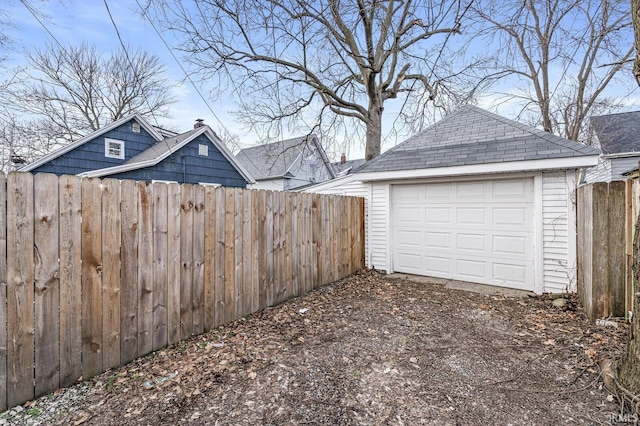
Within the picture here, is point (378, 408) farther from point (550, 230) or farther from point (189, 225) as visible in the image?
point (550, 230)

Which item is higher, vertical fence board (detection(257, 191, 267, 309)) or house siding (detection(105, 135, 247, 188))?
house siding (detection(105, 135, 247, 188))

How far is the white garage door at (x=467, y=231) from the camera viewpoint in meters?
5.51

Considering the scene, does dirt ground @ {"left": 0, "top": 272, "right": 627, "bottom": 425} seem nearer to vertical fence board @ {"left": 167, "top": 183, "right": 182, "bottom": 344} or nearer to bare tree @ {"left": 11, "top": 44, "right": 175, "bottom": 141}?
vertical fence board @ {"left": 167, "top": 183, "right": 182, "bottom": 344}

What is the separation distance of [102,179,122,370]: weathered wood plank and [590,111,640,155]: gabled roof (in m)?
17.0

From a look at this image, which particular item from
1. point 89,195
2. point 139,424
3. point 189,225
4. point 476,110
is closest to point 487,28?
point 476,110

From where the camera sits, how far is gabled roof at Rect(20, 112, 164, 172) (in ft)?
34.7

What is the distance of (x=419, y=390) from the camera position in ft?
8.07

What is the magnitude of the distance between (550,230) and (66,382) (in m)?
6.49

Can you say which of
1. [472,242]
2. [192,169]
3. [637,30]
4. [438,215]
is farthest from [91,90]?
[637,30]

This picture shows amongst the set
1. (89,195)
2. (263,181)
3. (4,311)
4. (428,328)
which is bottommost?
(428,328)

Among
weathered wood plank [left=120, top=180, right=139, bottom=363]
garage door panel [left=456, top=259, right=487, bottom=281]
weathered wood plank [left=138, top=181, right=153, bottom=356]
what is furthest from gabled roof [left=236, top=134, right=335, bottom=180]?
weathered wood plank [left=120, top=180, right=139, bottom=363]

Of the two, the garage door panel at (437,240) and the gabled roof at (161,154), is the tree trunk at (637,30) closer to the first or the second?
the garage door panel at (437,240)

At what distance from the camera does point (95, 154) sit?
11617 millimetres

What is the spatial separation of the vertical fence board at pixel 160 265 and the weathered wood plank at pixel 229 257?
754 mm
